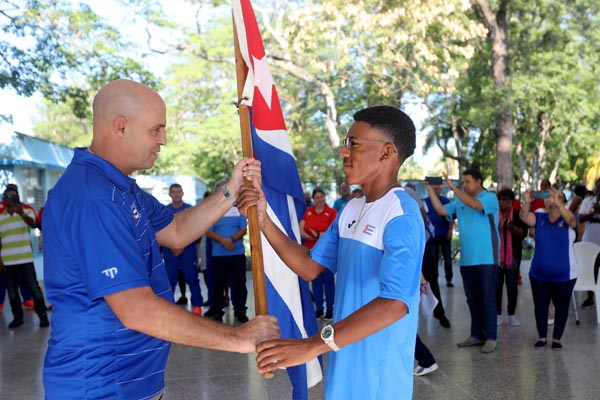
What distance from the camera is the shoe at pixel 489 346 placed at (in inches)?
274

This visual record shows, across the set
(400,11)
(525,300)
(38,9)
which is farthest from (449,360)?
(38,9)

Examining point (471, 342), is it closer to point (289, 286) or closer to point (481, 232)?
point (481, 232)

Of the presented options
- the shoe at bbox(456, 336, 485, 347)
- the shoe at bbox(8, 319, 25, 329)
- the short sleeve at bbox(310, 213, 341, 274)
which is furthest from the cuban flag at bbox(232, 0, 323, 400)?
the shoe at bbox(8, 319, 25, 329)

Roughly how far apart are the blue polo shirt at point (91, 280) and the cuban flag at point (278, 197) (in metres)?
1.20

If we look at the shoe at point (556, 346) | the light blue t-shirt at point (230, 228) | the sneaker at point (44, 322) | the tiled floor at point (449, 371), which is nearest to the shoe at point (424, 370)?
the tiled floor at point (449, 371)

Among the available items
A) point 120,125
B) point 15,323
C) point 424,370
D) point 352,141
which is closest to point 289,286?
point 352,141

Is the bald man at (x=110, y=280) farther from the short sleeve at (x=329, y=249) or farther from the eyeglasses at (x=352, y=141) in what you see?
the eyeglasses at (x=352, y=141)

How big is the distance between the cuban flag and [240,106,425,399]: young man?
0.68m

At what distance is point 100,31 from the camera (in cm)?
1608

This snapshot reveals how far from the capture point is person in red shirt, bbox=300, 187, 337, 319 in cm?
930

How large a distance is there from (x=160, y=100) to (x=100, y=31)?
15.1 m

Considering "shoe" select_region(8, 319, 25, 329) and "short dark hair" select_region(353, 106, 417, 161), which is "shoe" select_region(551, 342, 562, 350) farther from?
"shoe" select_region(8, 319, 25, 329)

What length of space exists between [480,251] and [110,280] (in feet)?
18.8

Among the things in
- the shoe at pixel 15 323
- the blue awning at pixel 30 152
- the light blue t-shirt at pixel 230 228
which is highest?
the blue awning at pixel 30 152
